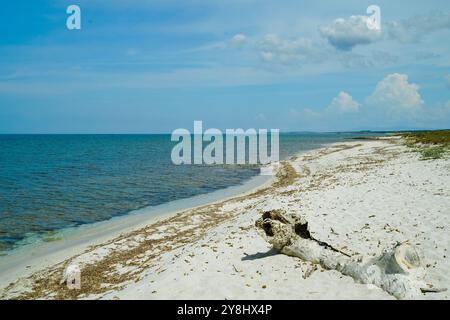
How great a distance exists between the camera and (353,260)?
31.9 ft

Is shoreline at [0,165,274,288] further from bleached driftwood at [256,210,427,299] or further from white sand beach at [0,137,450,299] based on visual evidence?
bleached driftwood at [256,210,427,299]

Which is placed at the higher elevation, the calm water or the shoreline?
the calm water

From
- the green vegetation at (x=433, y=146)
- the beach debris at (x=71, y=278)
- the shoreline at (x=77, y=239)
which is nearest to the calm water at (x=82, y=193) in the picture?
the shoreline at (x=77, y=239)

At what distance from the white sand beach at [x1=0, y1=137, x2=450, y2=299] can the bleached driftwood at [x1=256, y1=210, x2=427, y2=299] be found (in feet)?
0.71

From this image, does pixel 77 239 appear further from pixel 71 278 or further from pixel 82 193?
pixel 82 193

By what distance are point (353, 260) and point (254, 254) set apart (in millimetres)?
3549

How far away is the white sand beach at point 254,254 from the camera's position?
376 inches

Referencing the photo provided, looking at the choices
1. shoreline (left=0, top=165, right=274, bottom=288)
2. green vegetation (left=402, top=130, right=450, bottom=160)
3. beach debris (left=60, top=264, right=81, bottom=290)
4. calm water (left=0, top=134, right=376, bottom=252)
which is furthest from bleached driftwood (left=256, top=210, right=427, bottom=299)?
green vegetation (left=402, top=130, right=450, bottom=160)

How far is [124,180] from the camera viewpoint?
4241 cm

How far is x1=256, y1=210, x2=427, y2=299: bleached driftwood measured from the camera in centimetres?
849

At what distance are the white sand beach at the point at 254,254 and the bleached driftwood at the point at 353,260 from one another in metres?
0.22
